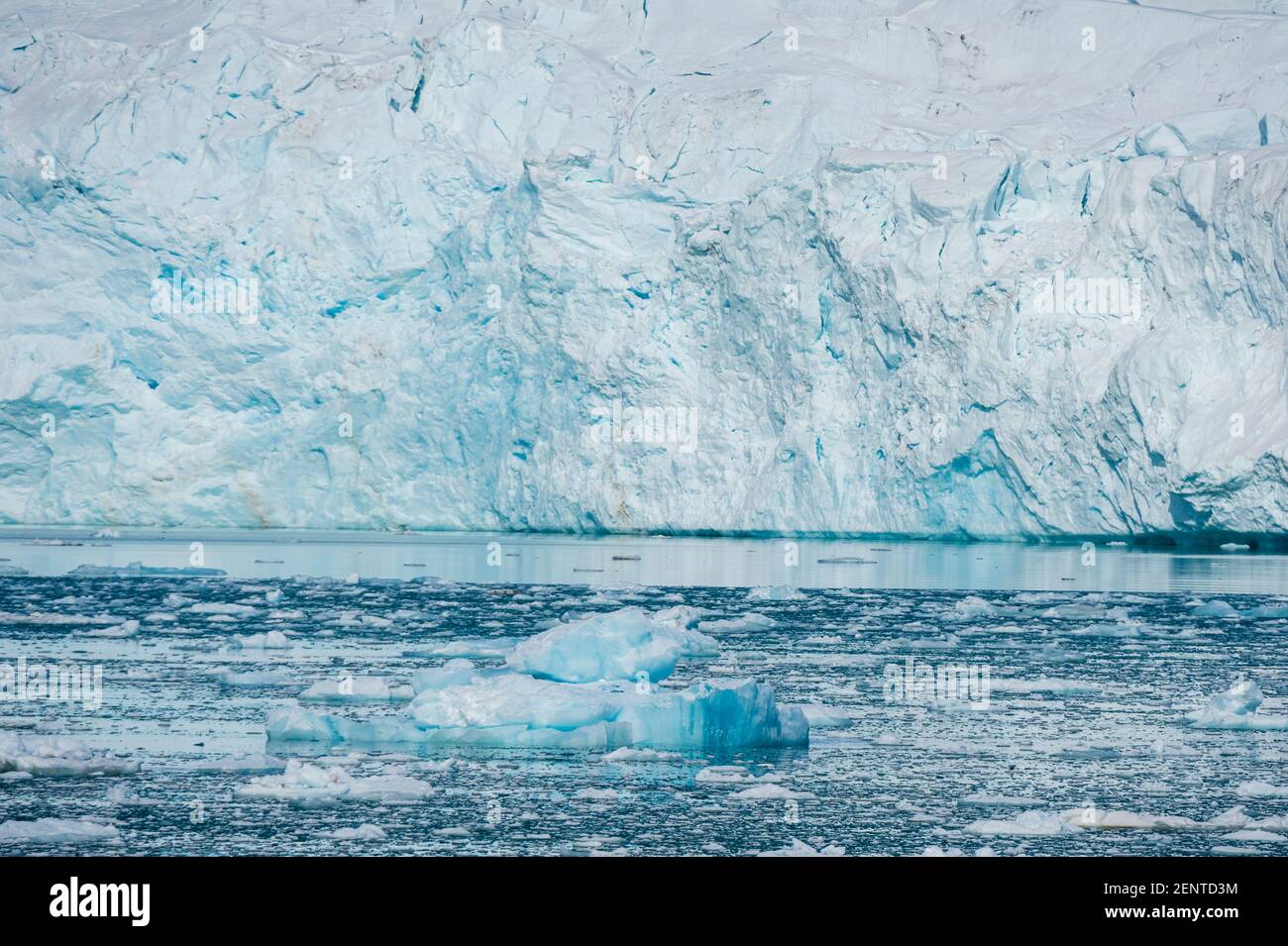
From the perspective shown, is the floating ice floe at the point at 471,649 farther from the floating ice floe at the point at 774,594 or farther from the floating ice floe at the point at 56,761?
the floating ice floe at the point at 774,594

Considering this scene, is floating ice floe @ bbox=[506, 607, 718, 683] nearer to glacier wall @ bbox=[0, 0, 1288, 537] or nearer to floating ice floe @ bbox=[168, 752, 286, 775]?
floating ice floe @ bbox=[168, 752, 286, 775]

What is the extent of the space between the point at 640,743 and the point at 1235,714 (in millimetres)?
2838

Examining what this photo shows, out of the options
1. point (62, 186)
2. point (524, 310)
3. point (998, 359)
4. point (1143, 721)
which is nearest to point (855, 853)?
point (1143, 721)

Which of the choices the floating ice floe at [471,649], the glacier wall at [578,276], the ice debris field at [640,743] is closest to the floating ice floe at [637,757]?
the ice debris field at [640,743]

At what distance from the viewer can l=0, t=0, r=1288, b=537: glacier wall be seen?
76.0ft

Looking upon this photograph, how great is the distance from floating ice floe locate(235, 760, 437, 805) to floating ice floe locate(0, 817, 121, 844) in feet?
2.35

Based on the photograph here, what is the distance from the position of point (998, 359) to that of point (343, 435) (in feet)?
35.4

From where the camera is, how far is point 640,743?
7.02 meters

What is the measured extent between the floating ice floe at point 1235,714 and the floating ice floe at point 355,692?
3.83 metres

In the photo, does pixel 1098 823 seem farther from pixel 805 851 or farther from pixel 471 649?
pixel 471 649

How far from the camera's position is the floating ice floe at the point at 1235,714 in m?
7.44

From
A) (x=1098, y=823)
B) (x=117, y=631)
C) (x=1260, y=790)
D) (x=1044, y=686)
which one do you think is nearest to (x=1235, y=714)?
(x=1044, y=686)
